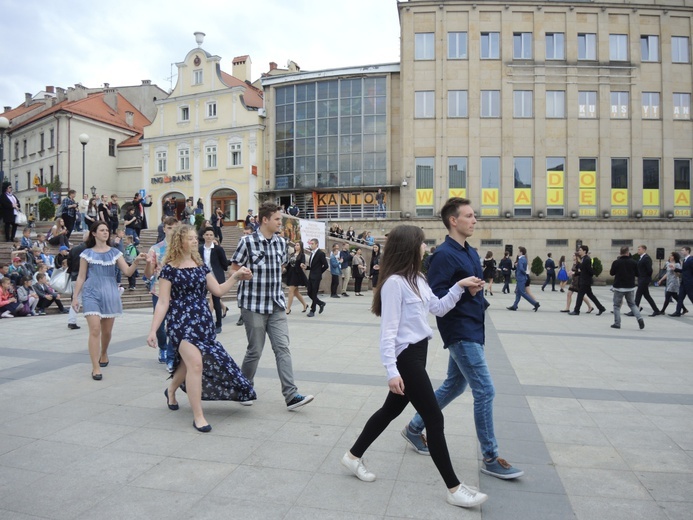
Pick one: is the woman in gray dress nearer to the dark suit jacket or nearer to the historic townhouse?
the dark suit jacket

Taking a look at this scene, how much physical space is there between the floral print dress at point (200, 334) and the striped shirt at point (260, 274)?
1.41ft

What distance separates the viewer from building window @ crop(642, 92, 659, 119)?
3542cm

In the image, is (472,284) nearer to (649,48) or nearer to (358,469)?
(358,469)

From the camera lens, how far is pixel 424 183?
35.8m

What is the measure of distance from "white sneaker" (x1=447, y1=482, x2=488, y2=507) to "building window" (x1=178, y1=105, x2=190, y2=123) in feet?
147

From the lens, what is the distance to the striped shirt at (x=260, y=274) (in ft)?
17.6

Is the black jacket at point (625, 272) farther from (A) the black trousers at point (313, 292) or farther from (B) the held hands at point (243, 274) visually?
(B) the held hands at point (243, 274)

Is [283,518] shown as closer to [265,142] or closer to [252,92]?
[265,142]

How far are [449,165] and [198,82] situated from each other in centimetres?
2222

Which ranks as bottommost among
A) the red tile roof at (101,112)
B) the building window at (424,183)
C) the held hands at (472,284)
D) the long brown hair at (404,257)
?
the held hands at (472,284)

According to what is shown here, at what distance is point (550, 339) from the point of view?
34.7 ft

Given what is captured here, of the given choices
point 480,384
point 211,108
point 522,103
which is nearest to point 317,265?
point 480,384

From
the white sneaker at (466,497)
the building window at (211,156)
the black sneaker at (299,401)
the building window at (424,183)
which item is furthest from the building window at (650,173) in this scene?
the white sneaker at (466,497)

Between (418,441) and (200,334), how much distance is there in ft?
7.32
